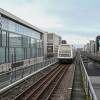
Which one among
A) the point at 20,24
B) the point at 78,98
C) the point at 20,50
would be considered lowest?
the point at 78,98

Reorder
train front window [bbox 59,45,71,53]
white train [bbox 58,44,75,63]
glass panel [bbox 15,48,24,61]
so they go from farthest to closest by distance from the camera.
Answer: train front window [bbox 59,45,71,53]
white train [bbox 58,44,75,63]
glass panel [bbox 15,48,24,61]

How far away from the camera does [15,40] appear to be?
1411 inches

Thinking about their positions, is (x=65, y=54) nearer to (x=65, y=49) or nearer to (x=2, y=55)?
(x=65, y=49)

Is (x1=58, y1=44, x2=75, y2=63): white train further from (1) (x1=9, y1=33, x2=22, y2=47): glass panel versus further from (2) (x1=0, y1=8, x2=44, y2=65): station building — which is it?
(1) (x1=9, y1=33, x2=22, y2=47): glass panel

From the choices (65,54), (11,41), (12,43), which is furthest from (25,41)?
(11,41)

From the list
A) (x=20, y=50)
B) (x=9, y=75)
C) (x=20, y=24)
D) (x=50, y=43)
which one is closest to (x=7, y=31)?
(x=20, y=50)

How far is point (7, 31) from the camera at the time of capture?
32562 mm

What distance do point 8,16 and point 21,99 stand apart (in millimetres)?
20794

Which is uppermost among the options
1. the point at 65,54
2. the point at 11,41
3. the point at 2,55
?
the point at 11,41

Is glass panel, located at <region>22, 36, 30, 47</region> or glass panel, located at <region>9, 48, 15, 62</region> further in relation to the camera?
glass panel, located at <region>22, 36, 30, 47</region>

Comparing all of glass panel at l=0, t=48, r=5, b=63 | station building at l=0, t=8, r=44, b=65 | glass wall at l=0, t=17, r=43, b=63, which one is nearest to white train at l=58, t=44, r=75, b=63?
station building at l=0, t=8, r=44, b=65

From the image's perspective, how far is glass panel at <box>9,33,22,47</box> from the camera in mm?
33594

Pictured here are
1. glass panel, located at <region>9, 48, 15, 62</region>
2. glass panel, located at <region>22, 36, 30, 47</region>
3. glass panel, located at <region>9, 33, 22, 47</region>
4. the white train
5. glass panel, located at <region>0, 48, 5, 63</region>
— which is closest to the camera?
glass panel, located at <region>0, 48, 5, 63</region>

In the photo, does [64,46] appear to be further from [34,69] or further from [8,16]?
[34,69]
